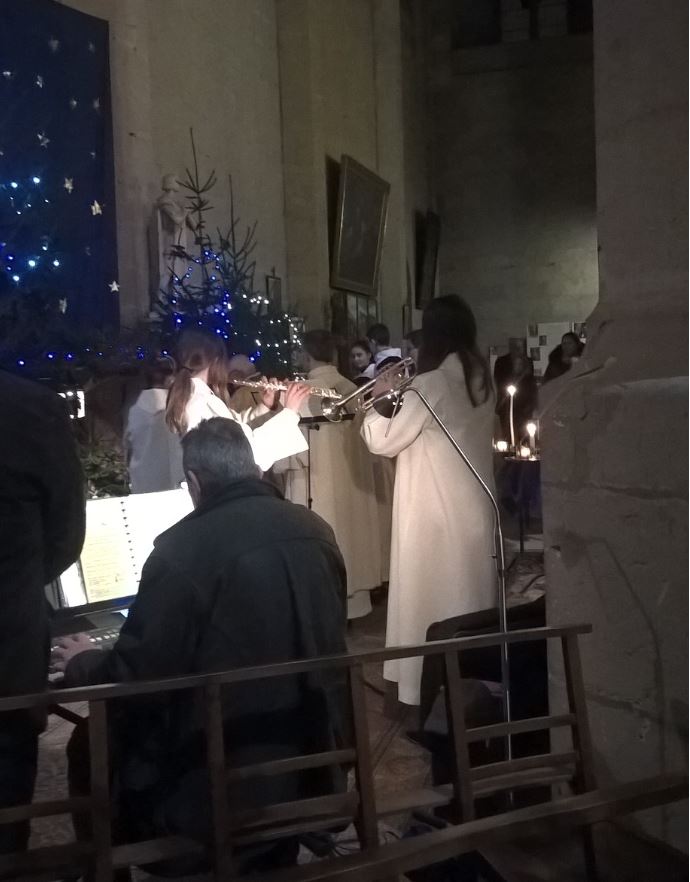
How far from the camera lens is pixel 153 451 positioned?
4.42m

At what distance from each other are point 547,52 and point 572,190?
225cm

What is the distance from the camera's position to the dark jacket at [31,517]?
2.00 m

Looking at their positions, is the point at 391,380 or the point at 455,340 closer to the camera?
the point at 455,340

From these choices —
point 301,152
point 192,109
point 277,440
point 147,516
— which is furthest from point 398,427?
point 301,152

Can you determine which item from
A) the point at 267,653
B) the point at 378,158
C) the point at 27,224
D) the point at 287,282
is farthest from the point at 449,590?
the point at 378,158

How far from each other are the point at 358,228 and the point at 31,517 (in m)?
9.69

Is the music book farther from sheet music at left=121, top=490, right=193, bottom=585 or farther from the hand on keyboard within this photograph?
the hand on keyboard

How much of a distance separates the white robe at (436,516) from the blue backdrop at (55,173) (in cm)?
221

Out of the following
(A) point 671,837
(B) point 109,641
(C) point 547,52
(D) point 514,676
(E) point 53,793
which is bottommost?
(E) point 53,793

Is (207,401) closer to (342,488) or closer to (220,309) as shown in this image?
(342,488)

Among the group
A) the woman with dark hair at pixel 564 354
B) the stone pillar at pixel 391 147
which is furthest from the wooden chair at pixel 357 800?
the stone pillar at pixel 391 147

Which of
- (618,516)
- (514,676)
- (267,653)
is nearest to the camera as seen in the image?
(267,653)

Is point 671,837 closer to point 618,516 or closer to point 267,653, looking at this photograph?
point 618,516

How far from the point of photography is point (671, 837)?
212cm
